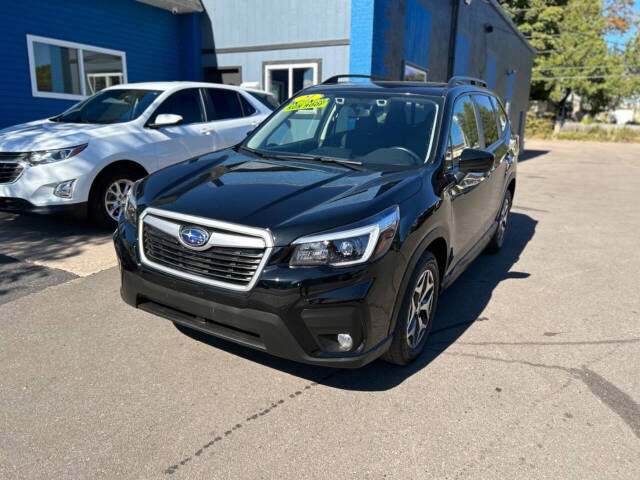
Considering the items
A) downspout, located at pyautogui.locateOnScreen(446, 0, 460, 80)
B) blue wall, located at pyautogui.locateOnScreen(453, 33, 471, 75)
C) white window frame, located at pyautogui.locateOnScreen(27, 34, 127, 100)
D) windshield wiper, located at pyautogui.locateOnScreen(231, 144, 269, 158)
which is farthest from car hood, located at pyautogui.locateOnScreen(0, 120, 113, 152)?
blue wall, located at pyautogui.locateOnScreen(453, 33, 471, 75)

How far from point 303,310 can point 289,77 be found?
34.6 feet

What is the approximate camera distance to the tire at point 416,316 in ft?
9.55

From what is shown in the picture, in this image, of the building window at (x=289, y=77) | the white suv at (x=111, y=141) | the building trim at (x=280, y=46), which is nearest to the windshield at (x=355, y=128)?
the white suv at (x=111, y=141)

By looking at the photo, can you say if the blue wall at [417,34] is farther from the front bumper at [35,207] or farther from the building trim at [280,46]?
the front bumper at [35,207]

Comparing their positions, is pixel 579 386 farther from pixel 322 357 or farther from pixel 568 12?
pixel 568 12

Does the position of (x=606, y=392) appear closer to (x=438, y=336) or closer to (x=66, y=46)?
(x=438, y=336)

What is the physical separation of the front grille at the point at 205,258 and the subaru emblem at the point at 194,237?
0.11 feet

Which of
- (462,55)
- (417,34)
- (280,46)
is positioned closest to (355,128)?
(280,46)

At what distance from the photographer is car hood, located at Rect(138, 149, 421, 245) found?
2.62 m

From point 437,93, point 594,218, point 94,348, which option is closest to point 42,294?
point 94,348

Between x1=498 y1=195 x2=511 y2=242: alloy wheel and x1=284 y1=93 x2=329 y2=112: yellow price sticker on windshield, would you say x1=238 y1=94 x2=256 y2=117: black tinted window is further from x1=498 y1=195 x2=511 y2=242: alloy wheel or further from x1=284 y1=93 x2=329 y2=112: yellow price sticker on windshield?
x1=498 y1=195 x2=511 y2=242: alloy wheel

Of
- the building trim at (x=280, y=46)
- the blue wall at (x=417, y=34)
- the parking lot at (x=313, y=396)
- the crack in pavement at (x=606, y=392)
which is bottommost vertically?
the crack in pavement at (x=606, y=392)

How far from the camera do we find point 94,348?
3375mm

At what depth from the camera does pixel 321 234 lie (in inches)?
100
